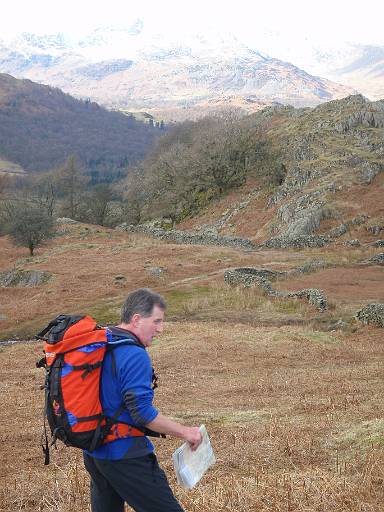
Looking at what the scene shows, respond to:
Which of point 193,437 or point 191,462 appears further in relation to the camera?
point 191,462

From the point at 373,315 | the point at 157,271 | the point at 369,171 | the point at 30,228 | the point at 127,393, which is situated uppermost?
the point at 127,393

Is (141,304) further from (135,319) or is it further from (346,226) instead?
(346,226)

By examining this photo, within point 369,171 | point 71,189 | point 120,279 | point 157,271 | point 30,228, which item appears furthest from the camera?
point 71,189

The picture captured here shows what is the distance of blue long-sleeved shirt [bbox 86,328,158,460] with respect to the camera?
415 centimetres

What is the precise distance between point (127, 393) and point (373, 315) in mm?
19896

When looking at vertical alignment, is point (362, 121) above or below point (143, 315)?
above

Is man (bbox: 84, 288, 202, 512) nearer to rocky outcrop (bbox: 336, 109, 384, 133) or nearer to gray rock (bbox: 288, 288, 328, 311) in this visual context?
gray rock (bbox: 288, 288, 328, 311)

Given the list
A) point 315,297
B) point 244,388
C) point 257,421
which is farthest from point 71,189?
point 257,421

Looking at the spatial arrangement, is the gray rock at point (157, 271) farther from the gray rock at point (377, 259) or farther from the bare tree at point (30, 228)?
the bare tree at point (30, 228)

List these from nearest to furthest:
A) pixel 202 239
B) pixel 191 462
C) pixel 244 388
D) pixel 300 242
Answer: pixel 191 462, pixel 244 388, pixel 300 242, pixel 202 239

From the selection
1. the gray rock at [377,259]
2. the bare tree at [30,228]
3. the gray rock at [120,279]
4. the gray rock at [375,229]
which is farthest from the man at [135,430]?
the bare tree at [30,228]

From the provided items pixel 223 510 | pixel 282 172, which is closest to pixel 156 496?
pixel 223 510

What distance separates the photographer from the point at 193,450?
4438 mm

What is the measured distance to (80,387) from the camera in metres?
4.17
